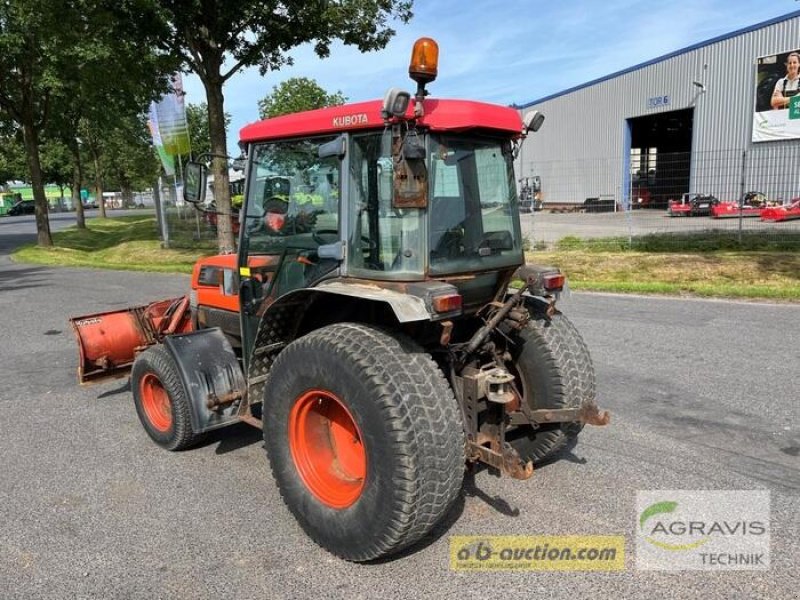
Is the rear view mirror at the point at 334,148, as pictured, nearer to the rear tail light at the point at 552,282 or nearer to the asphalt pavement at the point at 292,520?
the rear tail light at the point at 552,282

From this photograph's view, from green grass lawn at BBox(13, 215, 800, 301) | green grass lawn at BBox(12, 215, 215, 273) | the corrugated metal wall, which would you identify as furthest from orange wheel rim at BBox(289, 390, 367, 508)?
the corrugated metal wall

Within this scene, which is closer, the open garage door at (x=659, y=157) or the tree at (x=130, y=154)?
the open garage door at (x=659, y=157)

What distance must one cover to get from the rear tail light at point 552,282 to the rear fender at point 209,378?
1.96 m

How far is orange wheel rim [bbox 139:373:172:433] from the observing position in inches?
171

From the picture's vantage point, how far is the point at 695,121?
95.3 feet

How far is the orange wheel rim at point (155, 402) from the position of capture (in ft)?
14.2

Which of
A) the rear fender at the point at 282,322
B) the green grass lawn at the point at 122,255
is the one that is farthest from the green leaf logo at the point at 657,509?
the green grass lawn at the point at 122,255

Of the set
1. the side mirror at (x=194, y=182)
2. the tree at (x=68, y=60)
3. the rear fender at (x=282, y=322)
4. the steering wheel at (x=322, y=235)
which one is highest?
the tree at (x=68, y=60)

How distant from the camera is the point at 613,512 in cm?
332

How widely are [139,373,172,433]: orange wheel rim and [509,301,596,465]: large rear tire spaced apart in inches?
96.6

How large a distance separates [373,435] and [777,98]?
2905 cm

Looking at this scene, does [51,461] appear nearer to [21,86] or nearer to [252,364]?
[252,364]

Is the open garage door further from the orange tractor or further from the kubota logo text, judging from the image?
the kubota logo text

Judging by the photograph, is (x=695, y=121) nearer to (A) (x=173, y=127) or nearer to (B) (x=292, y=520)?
→ (A) (x=173, y=127)
